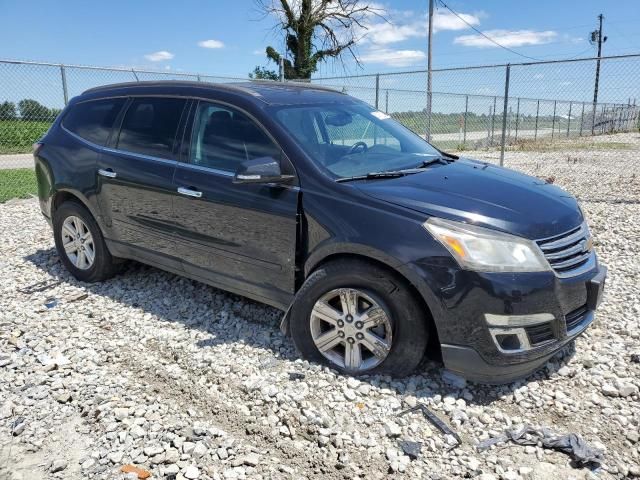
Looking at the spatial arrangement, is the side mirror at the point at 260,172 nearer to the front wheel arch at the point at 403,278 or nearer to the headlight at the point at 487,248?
the front wheel arch at the point at 403,278

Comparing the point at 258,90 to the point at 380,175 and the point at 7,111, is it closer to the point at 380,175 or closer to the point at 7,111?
the point at 380,175

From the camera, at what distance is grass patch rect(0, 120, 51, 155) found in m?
10.5

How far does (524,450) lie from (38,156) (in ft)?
16.0

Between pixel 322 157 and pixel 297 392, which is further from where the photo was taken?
pixel 322 157

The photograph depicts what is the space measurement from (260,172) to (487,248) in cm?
141

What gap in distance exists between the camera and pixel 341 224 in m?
3.04

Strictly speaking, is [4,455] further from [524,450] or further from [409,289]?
A: [524,450]

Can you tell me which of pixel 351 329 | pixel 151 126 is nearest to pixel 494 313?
pixel 351 329

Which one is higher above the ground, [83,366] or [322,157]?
[322,157]

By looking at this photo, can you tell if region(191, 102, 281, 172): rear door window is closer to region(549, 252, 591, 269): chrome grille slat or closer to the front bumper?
the front bumper

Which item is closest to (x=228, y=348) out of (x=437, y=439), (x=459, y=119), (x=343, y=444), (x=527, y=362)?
(x=343, y=444)

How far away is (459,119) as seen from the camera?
61.1ft

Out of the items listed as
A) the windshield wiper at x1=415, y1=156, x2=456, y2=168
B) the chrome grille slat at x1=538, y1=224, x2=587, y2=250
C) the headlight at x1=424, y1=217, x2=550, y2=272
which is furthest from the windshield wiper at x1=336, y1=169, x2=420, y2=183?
the chrome grille slat at x1=538, y1=224, x2=587, y2=250

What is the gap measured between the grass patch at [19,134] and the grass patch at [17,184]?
51cm
